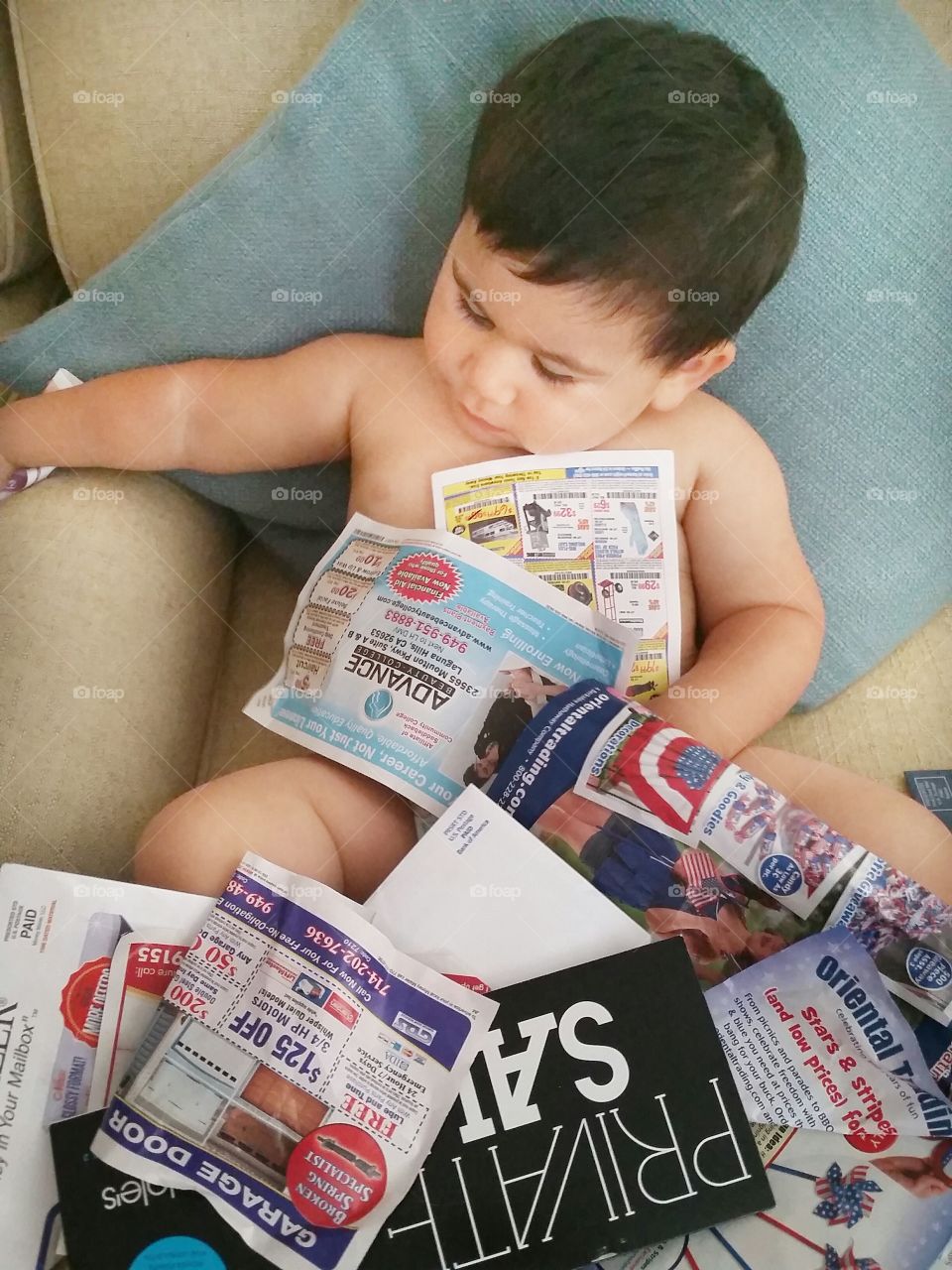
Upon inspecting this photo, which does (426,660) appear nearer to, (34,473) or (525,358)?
(525,358)

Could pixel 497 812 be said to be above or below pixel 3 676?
above

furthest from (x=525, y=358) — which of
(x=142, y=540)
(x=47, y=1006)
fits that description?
(x=47, y=1006)

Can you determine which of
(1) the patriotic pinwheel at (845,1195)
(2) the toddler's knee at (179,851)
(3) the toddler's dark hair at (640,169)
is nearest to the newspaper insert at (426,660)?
(2) the toddler's knee at (179,851)

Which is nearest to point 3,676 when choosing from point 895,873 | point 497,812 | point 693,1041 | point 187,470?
point 187,470

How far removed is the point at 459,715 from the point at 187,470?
34 centimetres

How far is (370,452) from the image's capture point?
841 mm

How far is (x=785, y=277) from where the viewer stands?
771mm

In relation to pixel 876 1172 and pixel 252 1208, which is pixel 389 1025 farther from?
pixel 876 1172

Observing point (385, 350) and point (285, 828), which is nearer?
point (285, 828)

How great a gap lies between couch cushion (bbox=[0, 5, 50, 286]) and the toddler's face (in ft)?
1.26

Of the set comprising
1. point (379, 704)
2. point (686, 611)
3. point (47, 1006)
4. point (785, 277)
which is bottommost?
point (47, 1006)

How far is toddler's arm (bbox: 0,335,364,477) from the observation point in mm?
→ 818

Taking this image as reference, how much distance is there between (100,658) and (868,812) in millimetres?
601

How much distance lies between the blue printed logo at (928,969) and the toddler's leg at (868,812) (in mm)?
66
